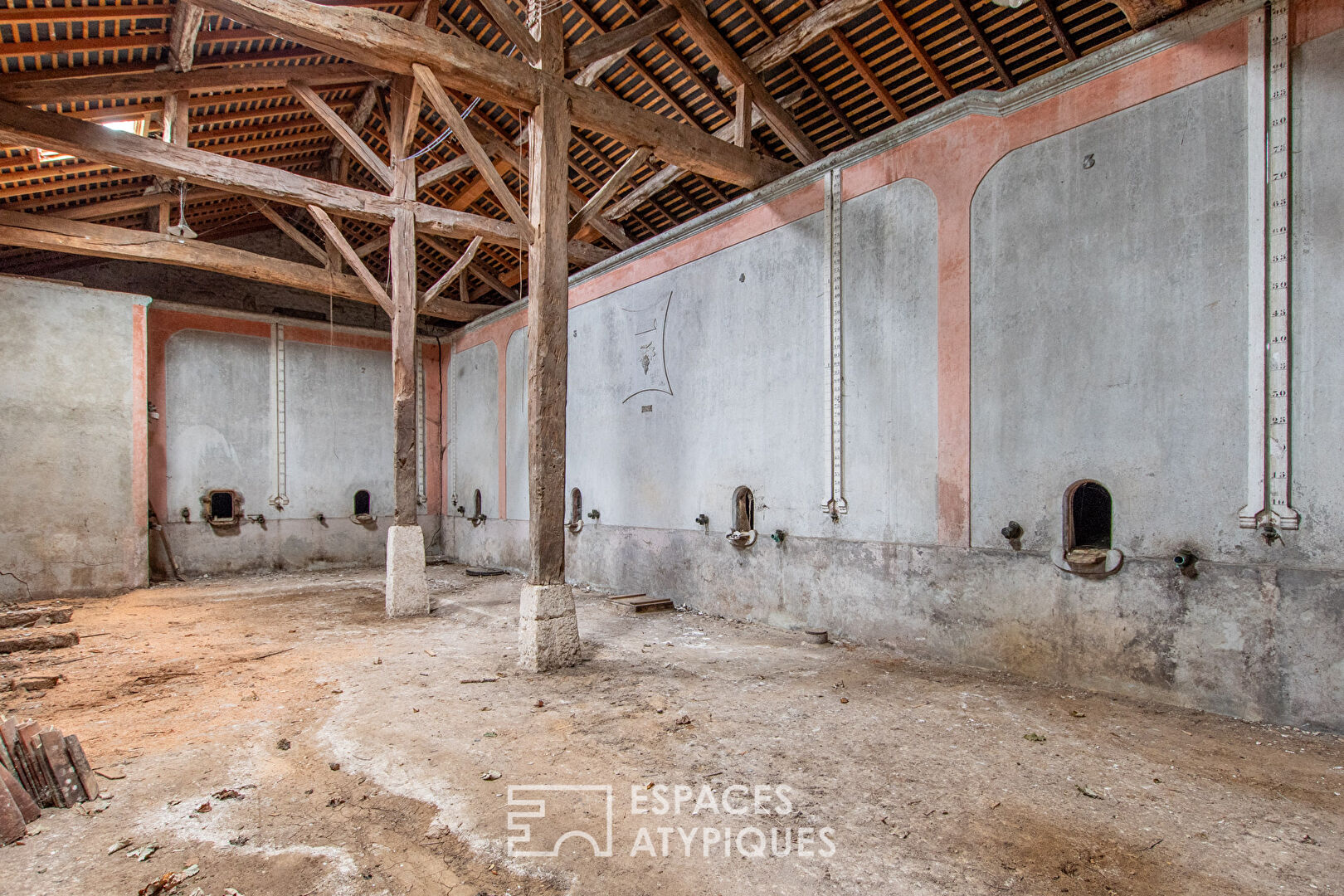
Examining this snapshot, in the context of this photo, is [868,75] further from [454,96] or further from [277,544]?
[277,544]

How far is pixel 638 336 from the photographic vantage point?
9914 millimetres

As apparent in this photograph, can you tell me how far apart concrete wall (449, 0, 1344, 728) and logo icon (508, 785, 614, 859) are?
13.0 ft

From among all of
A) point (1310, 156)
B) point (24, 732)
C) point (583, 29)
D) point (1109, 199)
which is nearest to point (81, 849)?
point (24, 732)

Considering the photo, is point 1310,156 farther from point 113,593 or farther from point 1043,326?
point 113,593

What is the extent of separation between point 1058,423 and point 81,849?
6746 mm

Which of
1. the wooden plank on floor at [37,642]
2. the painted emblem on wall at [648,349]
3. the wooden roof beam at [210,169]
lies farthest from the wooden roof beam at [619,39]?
the wooden plank on floor at [37,642]

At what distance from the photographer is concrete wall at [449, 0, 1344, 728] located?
4.49 m

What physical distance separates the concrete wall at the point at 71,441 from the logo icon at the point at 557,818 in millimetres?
10830

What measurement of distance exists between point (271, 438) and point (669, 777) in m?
12.6

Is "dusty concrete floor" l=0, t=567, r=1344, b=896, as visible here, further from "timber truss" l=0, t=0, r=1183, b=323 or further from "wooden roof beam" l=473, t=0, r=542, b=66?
"wooden roof beam" l=473, t=0, r=542, b=66

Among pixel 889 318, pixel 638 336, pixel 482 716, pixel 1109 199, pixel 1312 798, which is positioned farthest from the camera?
pixel 638 336

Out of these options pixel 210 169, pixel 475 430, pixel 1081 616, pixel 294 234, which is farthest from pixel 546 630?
pixel 294 234

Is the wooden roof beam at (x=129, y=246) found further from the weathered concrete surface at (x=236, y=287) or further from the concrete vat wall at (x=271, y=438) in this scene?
the concrete vat wall at (x=271, y=438)

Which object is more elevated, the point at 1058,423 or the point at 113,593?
the point at 1058,423
